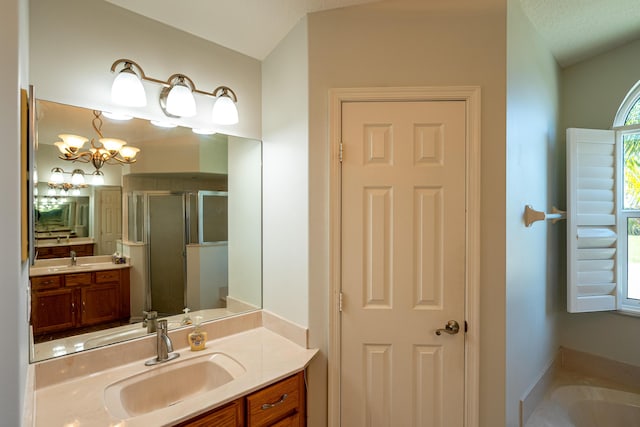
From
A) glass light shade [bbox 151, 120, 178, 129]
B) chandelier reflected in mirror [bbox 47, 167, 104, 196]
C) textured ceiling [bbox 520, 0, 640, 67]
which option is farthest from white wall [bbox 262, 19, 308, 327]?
textured ceiling [bbox 520, 0, 640, 67]

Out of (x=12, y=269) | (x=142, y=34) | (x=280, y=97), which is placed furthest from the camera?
(x=280, y=97)

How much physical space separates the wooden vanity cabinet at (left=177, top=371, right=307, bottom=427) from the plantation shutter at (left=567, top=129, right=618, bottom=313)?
2.00 metres

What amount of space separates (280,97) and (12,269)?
144cm

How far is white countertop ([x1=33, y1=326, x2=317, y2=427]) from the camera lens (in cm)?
108

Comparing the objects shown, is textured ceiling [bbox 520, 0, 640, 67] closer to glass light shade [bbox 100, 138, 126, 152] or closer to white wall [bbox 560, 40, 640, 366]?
white wall [bbox 560, 40, 640, 366]

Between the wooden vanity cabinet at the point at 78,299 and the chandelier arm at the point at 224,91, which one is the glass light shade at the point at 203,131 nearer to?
the chandelier arm at the point at 224,91

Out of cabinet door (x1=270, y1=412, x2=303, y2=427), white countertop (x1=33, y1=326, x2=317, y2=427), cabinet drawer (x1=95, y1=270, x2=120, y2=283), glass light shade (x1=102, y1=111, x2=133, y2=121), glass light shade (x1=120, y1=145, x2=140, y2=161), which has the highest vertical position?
glass light shade (x1=102, y1=111, x2=133, y2=121)

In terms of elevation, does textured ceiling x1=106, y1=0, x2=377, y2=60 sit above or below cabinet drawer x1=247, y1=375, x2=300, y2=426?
above

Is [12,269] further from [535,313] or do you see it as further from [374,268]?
[535,313]

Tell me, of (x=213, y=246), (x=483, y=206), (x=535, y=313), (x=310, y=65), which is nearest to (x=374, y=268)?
(x=483, y=206)

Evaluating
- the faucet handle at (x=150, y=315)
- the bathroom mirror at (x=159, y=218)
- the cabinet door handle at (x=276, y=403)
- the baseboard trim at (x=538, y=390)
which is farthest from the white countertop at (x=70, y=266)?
the baseboard trim at (x=538, y=390)

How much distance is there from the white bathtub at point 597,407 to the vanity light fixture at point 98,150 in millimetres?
2952

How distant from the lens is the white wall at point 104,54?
129 centimetres

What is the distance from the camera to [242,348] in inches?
65.2
